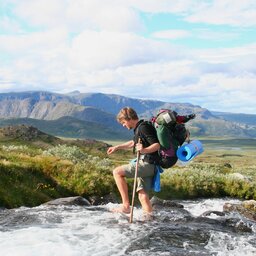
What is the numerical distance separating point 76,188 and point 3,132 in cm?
17500

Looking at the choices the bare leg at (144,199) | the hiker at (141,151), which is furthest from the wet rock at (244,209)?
the bare leg at (144,199)

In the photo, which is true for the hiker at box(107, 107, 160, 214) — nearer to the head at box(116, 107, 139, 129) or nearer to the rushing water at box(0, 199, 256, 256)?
the head at box(116, 107, 139, 129)

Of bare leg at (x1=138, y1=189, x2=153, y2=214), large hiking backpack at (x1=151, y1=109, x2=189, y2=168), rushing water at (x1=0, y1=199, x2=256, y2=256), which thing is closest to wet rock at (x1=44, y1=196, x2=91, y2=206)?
rushing water at (x1=0, y1=199, x2=256, y2=256)

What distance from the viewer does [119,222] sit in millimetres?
14141

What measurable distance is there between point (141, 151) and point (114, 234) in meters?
2.71

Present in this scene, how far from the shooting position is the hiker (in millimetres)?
13219

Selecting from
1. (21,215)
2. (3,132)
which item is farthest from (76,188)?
(3,132)

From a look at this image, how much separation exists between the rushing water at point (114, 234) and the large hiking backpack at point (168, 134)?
2.39 m

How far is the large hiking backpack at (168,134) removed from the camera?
12.7m

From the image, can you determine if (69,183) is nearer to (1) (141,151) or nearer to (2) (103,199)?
(2) (103,199)

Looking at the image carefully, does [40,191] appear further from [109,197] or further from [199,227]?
[199,227]

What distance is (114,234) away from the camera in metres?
12.7

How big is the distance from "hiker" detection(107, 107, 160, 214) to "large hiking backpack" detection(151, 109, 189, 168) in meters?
0.29

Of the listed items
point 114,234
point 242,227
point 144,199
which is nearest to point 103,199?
point 144,199
